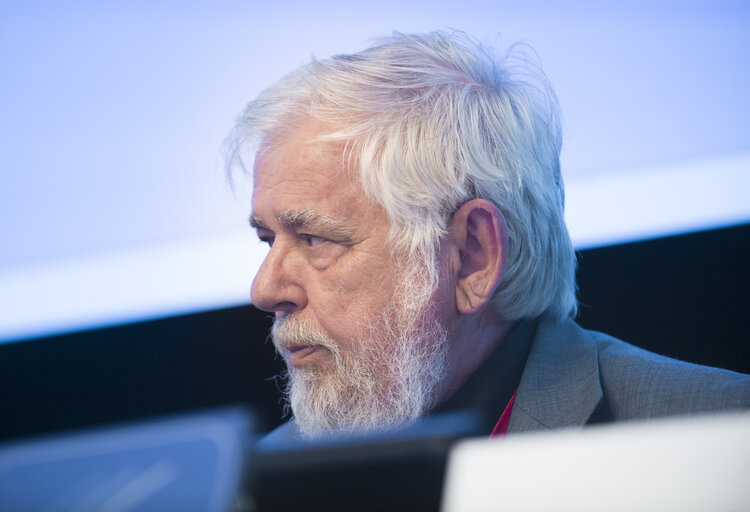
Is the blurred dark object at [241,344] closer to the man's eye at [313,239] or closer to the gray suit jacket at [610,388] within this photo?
the gray suit jacket at [610,388]

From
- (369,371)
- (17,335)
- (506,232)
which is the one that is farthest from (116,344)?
(506,232)

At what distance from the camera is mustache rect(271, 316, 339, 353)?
3.49ft

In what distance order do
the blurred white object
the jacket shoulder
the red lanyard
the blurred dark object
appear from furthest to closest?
the blurred dark object < the red lanyard < the jacket shoulder < the blurred white object

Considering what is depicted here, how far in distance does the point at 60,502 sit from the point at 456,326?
2.75 ft

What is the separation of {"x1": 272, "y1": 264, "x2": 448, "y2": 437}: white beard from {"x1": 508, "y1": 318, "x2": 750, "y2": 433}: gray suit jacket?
174 millimetres

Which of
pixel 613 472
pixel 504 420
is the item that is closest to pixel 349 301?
pixel 504 420

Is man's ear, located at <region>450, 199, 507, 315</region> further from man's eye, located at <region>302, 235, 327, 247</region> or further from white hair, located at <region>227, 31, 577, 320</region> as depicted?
man's eye, located at <region>302, 235, 327, 247</region>

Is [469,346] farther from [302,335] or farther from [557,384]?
[302,335]

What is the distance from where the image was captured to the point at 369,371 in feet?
3.56

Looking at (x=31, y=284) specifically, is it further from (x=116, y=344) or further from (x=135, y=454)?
(x=135, y=454)

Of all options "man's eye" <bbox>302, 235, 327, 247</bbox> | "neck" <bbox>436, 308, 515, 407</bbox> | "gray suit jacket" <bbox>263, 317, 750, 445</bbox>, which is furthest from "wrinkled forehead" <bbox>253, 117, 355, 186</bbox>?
"gray suit jacket" <bbox>263, 317, 750, 445</bbox>

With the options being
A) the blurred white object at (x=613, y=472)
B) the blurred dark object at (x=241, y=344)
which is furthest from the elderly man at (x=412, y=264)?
the blurred white object at (x=613, y=472)

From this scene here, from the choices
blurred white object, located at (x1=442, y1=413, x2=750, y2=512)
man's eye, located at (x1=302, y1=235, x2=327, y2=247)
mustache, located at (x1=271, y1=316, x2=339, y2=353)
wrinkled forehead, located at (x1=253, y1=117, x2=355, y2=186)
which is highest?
wrinkled forehead, located at (x1=253, y1=117, x2=355, y2=186)

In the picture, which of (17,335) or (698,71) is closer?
(698,71)
